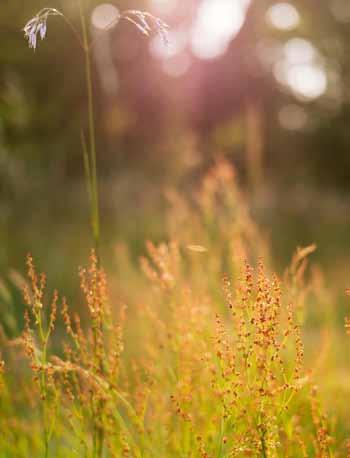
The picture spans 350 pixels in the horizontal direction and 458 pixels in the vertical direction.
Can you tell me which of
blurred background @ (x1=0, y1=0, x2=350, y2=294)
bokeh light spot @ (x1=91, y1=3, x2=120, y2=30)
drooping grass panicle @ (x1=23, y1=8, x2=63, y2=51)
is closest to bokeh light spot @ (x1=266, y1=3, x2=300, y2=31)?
blurred background @ (x1=0, y1=0, x2=350, y2=294)

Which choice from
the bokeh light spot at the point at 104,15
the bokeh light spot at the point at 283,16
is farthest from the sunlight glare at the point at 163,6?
the bokeh light spot at the point at 104,15

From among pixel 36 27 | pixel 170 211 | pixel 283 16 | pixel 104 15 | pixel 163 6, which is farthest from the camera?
pixel 283 16

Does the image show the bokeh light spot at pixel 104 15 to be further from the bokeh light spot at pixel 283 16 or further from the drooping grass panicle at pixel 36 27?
the bokeh light spot at pixel 283 16

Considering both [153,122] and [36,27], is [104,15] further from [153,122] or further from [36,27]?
[153,122]

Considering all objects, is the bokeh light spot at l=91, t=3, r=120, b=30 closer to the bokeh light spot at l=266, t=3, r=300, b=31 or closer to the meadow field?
the meadow field

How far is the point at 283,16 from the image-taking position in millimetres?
12719

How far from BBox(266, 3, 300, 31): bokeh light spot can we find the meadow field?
0.03 metres

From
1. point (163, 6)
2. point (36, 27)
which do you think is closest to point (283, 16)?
point (163, 6)

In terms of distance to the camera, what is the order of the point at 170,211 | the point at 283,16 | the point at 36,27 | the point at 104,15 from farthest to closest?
1. the point at 283,16
2. the point at 170,211
3. the point at 104,15
4. the point at 36,27

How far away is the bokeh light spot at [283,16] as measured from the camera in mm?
12461

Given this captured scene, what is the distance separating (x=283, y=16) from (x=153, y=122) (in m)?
3.39

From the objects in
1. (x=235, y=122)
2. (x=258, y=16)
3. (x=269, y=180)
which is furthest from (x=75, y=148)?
(x=269, y=180)

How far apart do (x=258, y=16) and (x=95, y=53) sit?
4.39 metres

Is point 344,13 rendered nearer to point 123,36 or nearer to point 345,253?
point 123,36
